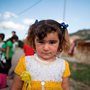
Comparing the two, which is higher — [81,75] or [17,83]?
[17,83]

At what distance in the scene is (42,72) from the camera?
2643 mm

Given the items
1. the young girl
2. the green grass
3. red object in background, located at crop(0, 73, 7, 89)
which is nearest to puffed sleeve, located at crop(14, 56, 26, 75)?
the young girl

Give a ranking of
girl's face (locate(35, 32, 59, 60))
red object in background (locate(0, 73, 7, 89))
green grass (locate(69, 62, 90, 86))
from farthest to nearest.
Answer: green grass (locate(69, 62, 90, 86))
red object in background (locate(0, 73, 7, 89))
girl's face (locate(35, 32, 59, 60))

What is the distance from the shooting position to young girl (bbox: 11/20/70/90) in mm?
2570

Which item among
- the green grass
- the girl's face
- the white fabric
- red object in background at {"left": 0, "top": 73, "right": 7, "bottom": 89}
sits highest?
the girl's face

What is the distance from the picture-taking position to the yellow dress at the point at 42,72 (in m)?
2.60

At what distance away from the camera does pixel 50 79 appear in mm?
2639

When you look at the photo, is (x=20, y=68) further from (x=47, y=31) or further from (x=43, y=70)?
(x=47, y=31)

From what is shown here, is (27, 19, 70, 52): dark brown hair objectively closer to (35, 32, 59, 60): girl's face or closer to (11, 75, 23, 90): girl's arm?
(35, 32, 59, 60): girl's face

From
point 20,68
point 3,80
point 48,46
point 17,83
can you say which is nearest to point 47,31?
point 48,46

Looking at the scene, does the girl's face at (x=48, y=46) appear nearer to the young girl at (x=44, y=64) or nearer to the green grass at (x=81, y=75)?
the young girl at (x=44, y=64)

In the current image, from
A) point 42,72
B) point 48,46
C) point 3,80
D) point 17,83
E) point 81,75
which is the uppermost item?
point 48,46

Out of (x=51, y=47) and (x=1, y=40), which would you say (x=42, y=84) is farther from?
(x=1, y=40)

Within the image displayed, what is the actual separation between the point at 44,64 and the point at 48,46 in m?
0.21
